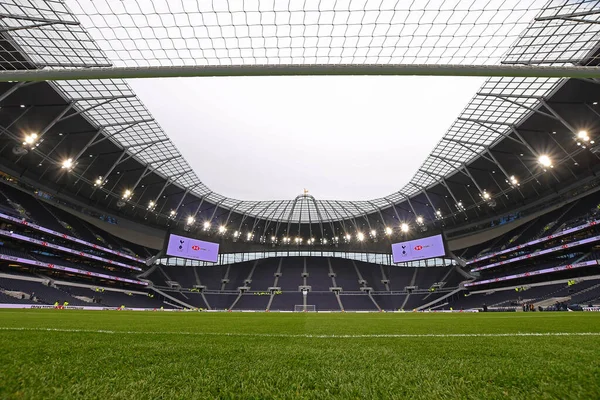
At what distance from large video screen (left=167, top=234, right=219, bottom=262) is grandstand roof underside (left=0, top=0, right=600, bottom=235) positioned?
4.94 meters

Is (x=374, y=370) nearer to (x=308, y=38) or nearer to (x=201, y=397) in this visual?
(x=201, y=397)

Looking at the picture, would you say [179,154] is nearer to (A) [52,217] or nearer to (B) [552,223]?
(A) [52,217]

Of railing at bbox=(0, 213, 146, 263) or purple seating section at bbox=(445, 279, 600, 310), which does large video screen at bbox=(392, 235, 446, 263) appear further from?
railing at bbox=(0, 213, 146, 263)

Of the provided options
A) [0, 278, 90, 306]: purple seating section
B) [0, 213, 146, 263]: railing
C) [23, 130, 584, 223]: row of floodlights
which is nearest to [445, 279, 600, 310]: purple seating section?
[23, 130, 584, 223]: row of floodlights

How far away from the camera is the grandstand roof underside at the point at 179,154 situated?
13.8 meters

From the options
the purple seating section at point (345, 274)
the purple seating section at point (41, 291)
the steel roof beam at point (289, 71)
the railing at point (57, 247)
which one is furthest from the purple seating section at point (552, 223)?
the railing at point (57, 247)

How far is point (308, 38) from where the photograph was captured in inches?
293

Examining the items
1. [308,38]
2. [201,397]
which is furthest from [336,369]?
[308,38]

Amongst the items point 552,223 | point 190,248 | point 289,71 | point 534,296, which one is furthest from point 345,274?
point 289,71

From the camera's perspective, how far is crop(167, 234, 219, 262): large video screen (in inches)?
1875

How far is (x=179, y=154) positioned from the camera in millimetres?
37438

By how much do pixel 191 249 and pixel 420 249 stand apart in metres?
38.9

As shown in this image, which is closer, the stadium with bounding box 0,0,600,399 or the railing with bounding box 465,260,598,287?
the stadium with bounding box 0,0,600,399

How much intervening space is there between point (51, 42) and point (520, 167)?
4621 centimetres
